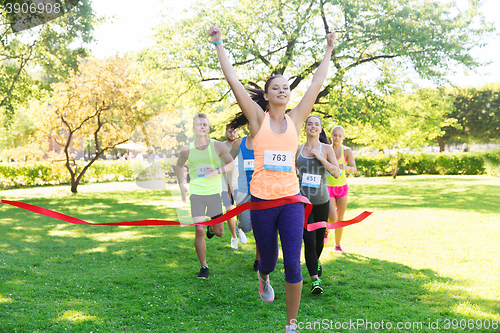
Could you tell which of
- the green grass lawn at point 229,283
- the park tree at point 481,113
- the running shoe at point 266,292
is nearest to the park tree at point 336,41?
the green grass lawn at point 229,283

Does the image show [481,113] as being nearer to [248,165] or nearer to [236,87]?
[248,165]

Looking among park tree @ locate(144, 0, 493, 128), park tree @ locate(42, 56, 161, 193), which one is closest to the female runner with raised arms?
park tree @ locate(144, 0, 493, 128)

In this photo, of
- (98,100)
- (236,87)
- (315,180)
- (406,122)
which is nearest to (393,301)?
(315,180)

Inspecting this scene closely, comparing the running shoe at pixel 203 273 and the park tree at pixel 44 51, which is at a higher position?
the park tree at pixel 44 51

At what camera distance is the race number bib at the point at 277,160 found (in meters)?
2.94

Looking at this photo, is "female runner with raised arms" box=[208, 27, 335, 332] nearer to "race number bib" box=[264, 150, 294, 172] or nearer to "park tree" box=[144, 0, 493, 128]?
"race number bib" box=[264, 150, 294, 172]

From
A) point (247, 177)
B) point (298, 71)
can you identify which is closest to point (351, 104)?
point (298, 71)

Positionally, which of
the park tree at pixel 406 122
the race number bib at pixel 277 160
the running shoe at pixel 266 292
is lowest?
the running shoe at pixel 266 292

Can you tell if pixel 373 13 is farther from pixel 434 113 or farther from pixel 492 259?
pixel 492 259

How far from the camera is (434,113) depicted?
19.9m

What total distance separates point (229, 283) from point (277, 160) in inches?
105

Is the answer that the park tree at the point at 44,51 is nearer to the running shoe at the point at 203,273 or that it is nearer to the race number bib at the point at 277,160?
the running shoe at the point at 203,273

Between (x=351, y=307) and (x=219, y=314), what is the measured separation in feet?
4.77

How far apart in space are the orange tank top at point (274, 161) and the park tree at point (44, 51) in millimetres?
→ 15590
